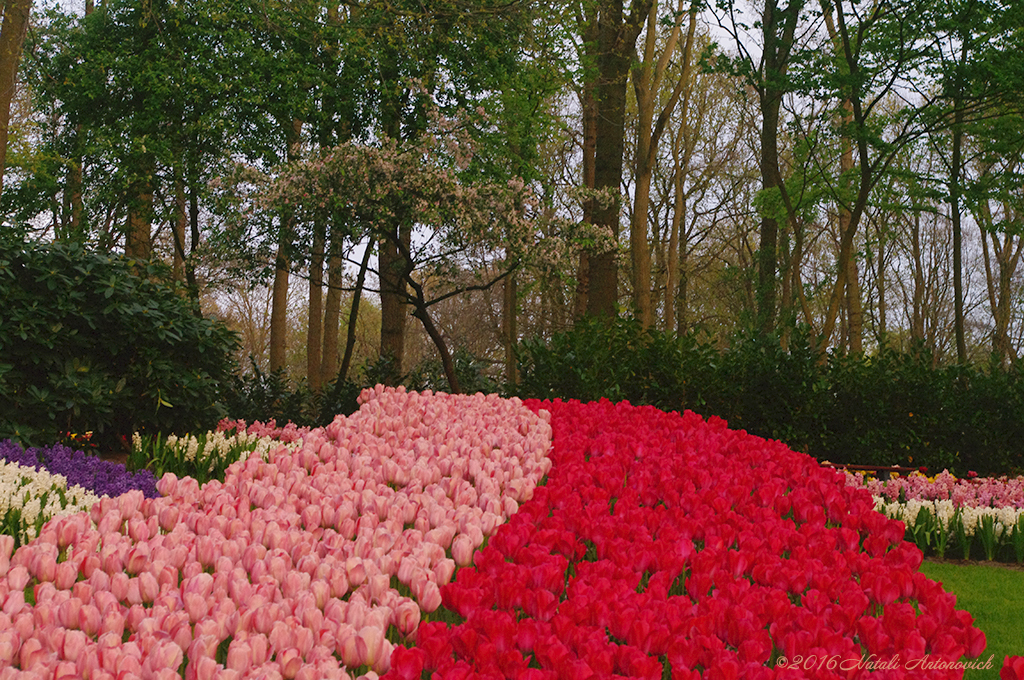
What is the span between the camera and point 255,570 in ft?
8.73

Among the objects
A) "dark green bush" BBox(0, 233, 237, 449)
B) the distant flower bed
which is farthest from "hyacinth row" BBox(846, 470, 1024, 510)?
"dark green bush" BBox(0, 233, 237, 449)

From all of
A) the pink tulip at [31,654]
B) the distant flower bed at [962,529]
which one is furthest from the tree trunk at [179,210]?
the pink tulip at [31,654]

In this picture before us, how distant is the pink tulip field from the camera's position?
212 centimetres

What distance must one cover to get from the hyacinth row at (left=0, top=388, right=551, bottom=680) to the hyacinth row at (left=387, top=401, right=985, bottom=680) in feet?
0.64

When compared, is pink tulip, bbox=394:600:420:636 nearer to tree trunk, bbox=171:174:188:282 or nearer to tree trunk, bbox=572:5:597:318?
tree trunk, bbox=572:5:597:318

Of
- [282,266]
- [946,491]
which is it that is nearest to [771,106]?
[282,266]

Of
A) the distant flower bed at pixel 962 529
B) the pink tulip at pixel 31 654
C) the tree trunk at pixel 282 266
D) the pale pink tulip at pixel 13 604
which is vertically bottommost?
the distant flower bed at pixel 962 529

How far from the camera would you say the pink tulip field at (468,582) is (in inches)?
83.5

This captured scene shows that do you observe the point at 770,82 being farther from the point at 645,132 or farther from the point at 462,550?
the point at 462,550

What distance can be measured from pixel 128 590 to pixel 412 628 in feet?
2.99

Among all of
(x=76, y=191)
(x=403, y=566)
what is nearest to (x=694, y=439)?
(x=403, y=566)

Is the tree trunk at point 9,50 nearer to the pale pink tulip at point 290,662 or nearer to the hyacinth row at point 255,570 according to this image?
the hyacinth row at point 255,570

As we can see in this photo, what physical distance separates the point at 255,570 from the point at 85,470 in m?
3.97

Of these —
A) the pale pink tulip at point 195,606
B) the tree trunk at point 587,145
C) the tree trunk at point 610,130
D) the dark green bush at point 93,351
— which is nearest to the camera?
the pale pink tulip at point 195,606
